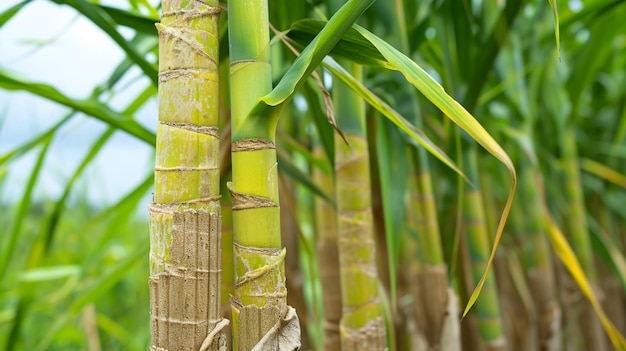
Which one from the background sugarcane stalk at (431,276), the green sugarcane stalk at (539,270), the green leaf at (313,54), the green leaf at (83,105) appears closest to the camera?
the green leaf at (313,54)

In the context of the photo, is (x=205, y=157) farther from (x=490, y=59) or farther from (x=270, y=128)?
(x=490, y=59)

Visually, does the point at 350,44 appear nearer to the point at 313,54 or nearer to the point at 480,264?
the point at 313,54

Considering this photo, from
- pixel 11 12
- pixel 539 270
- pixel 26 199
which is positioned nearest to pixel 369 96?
pixel 11 12

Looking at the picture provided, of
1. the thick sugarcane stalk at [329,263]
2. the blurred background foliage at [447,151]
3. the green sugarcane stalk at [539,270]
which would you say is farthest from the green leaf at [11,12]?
the green sugarcane stalk at [539,270]

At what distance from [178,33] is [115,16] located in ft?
0.53

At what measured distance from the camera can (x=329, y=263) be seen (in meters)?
0.64

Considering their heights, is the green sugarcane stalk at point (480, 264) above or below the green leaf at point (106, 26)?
below

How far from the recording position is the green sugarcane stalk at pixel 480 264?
615 millimetres

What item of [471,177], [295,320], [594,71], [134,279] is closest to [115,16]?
[295,320]

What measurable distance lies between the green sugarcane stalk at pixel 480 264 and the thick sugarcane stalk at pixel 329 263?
161mm

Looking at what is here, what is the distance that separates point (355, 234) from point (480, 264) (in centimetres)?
24

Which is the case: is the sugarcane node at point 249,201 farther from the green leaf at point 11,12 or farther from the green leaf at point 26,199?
the green leaf at point 26,199

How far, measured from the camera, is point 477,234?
628mm

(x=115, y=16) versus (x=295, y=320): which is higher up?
(x=115, y=16)
